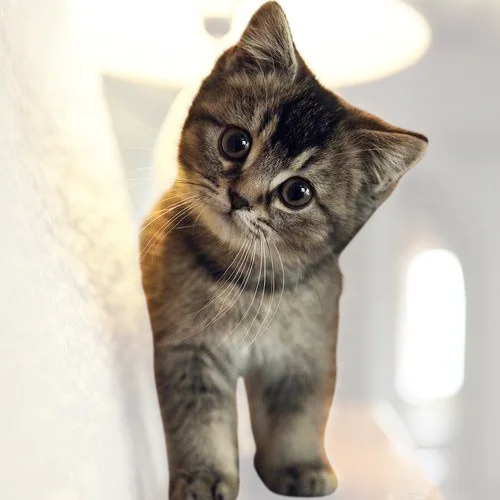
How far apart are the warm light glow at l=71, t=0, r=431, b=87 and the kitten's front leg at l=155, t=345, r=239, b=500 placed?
Answer: 372 millimetres

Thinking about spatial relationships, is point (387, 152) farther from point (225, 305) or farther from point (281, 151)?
point (225, 305)

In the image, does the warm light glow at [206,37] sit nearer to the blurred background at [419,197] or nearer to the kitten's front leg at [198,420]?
the blurred background at [419,197]

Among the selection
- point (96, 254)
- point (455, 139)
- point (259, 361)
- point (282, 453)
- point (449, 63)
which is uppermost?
point (449, 63)

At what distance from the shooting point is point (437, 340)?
2.98ft

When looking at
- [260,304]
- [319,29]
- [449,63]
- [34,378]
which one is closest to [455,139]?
[449,63]

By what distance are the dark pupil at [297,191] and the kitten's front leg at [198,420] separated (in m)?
0.23

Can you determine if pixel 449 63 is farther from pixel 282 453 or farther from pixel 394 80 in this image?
pixel 282 453

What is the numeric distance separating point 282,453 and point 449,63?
57 cm

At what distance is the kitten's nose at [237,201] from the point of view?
0.80m

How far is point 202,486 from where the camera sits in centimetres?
85

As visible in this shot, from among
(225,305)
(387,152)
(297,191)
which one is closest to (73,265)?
(225,305)

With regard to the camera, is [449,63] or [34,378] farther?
[449,63]

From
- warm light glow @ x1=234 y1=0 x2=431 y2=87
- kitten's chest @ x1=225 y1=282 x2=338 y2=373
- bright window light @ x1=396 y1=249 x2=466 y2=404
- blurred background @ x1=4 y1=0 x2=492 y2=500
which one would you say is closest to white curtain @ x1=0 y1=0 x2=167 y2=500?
blurred background @ x1=4 y1=0 x2=492 y2=500

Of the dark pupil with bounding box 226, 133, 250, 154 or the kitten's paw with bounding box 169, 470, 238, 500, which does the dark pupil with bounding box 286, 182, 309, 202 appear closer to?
the dark pupil with bounding box 226, 133, 250, 154
